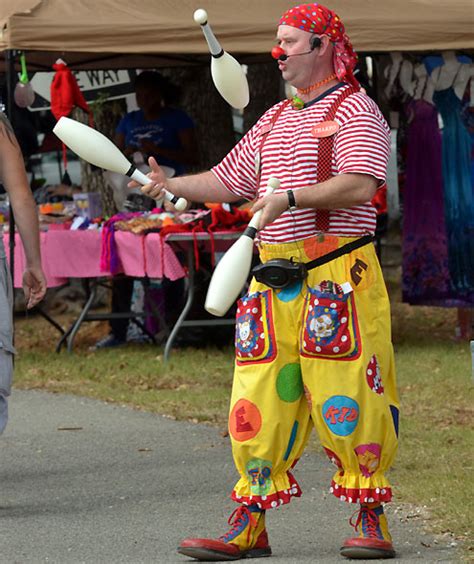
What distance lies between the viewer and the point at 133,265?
33.0ft

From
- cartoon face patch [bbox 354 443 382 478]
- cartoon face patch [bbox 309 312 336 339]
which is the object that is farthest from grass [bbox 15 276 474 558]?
cartoon face patch [bbox 309 312 336 339]

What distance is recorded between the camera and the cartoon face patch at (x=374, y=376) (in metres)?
4.63

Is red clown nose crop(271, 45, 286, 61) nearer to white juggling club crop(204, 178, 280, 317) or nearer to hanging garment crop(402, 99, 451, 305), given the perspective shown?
white juggling club crop(204, 178, 280, 317)

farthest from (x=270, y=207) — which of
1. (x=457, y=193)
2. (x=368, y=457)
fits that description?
(x=457, y=193)

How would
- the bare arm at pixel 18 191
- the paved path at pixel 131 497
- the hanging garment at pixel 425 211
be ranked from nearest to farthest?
the paved path at pixel 131 497 < the bare arm at pixel 18 191 < the hanging garment at pixel 425 211

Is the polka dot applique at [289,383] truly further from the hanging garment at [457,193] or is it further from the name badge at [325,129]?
the hanging garment at [457,193]

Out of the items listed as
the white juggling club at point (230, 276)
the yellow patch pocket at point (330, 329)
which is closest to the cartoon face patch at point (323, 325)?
the yellow patch pocket at point (330, 329)

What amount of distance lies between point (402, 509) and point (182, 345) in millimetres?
5234

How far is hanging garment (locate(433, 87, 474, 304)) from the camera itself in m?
10.6

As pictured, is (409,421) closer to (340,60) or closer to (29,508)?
(29,508)

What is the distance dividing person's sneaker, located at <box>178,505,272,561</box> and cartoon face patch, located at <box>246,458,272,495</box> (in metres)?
0.10

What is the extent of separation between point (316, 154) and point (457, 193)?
622 cm

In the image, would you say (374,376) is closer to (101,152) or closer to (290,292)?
(290,292)

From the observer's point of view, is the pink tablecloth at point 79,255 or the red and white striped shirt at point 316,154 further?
the pink tablecloth at point 79,255
